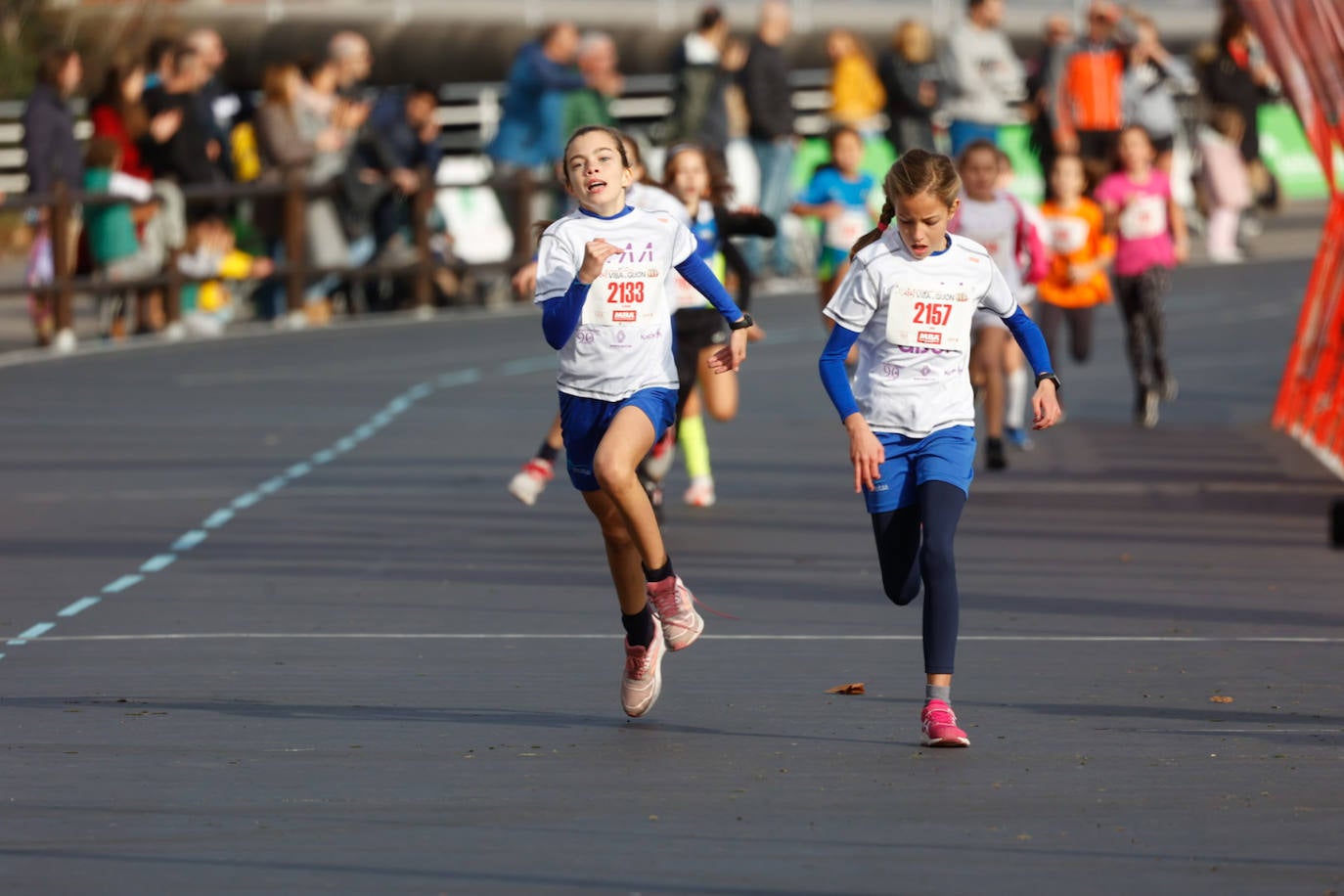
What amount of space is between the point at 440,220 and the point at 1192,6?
1028 inches

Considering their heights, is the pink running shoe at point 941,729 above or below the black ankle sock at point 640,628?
below

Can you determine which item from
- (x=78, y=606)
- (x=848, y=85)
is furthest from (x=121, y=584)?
(x=848, y=85)

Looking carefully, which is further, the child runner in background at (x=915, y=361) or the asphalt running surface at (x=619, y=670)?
the child runner in background at (x=915, y=361)

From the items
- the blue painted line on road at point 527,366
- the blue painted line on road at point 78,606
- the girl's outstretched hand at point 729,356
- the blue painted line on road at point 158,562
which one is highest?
the girl's outstretched hand at point 729,356

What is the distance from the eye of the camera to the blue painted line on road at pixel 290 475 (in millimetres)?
11047

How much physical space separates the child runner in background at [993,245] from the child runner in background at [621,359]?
6.68 metres

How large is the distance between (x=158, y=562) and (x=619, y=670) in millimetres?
3508

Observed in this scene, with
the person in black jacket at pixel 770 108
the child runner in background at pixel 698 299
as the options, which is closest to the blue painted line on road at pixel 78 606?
the child runner in background at pixel 698 299

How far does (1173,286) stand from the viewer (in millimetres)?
27672

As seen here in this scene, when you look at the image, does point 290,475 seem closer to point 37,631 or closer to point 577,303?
point 37,631

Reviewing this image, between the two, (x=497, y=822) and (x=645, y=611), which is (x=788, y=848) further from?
(x=645, y=611)

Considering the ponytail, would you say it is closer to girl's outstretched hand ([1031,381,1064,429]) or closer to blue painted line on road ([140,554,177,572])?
girl's outstretched hand ([1031,381,1064,429])

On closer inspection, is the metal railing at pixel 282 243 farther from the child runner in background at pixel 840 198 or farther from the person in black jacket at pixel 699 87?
the child runner in background at pixel 840 198

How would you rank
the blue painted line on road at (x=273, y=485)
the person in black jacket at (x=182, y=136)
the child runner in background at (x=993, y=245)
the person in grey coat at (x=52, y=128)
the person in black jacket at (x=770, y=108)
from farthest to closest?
the person in black jacket at (x=770, y=108) < the person in black jacket at (x=182, y=136) < the person in grey coat at (x=52, y=128) < the child runner in background at (x=993, y=245) < the blue painted line on road at (x=273, y=485)
